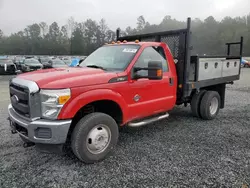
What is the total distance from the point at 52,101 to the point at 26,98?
0.44 m

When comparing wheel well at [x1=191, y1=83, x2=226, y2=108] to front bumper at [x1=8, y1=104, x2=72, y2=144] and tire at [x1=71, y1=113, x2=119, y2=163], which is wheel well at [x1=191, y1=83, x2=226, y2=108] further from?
front bumper at [x1=8, y1=104, x2=72, y2=144]

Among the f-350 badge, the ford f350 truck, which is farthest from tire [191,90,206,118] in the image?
the f-350 badge

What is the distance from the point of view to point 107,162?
3.51 metres

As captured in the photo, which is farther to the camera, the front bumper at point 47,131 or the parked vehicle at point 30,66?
the parked vehicle at point 30,66

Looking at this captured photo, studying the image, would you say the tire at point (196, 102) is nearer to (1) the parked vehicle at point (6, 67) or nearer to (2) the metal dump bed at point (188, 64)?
(2) the metal dump bed at point (188, 64)

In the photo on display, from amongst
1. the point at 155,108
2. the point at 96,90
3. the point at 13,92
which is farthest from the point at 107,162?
the point at 13,92

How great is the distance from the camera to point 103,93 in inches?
134

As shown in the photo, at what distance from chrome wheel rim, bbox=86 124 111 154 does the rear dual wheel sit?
9.55 feet

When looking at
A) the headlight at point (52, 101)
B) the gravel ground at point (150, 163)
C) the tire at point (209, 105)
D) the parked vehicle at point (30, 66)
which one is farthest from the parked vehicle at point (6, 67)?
the headlight at point (52, 101)

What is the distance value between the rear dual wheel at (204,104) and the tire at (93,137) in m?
2.80

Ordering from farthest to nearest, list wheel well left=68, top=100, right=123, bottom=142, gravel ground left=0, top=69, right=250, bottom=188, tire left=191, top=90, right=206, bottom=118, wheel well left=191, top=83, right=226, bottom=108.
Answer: wheel well left=191, top=83, right=226, bottom=108
tire left=191, top=90, right=206, bottom=118
wheel well left=68, top=100, right=123, bottom=142
gravel ground left=0, top=69, right=250, bottom=188

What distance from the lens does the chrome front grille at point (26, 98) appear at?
3.05 m

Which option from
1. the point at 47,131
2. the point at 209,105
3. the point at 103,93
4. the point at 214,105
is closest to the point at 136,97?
the point at 103,93

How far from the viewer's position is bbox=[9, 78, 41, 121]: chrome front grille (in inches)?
120
